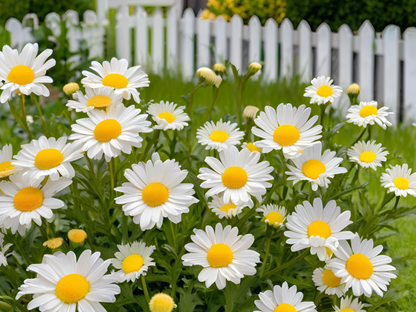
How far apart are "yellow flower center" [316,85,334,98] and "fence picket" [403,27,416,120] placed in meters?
3.31

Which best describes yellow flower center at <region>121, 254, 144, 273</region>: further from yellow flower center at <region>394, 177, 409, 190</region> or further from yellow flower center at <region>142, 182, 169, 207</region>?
yellow flower center at <region>394, 177, 409, 190</region>

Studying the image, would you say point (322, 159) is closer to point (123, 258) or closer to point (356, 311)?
point (356, 311)

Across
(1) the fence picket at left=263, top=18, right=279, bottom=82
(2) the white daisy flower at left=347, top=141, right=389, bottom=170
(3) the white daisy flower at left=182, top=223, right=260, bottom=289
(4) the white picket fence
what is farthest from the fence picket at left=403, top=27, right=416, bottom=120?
(3) the white daisy flower at left=182, top=223, right=260, bottom=289

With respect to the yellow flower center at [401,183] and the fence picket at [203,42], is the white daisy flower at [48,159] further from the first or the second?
the fence picket at [203,42]

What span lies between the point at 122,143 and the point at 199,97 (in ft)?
10.3

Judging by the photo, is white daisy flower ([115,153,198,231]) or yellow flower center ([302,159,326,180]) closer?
white daisy flower ([115,153,198,231])

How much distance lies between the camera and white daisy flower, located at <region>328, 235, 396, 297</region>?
1.04 meters

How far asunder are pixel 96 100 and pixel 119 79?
3.4 inches

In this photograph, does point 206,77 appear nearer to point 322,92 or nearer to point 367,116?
point 322,92

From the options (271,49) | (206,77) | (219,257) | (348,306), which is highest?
(206,77)

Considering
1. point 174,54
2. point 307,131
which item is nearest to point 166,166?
point 307,131

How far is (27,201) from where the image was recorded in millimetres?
1051

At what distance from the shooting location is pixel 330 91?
1331mm

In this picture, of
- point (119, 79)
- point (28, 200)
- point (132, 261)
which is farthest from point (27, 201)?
point (119, 79)
